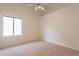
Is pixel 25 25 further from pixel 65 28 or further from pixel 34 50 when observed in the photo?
pixel 65 28

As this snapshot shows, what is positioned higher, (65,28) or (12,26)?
(12,26)

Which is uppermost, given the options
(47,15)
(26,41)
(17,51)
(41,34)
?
(47,15)

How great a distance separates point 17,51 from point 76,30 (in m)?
2.37

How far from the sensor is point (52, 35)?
3.27m

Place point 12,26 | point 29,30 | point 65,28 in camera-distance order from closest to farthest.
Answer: point 12,26 → point 29,30 → point 65,28

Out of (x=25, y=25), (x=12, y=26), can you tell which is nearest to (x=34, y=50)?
(x=25, y=25)

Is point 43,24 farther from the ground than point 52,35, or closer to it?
farther from the ground

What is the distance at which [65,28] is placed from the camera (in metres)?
3.96

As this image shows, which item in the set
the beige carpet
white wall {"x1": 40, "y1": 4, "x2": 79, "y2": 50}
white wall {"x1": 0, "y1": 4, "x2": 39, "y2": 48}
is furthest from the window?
white wall {"x1": 40, "y1": 4, "x2": 79, "y2": 50}

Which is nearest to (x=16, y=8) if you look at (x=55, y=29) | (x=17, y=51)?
(x=17, y=51)

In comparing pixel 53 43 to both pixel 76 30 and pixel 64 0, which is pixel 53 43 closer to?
pixel 76 30

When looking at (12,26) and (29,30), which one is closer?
(12,26)

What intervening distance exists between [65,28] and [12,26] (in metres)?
2.19

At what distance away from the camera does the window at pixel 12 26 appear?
260 cm
